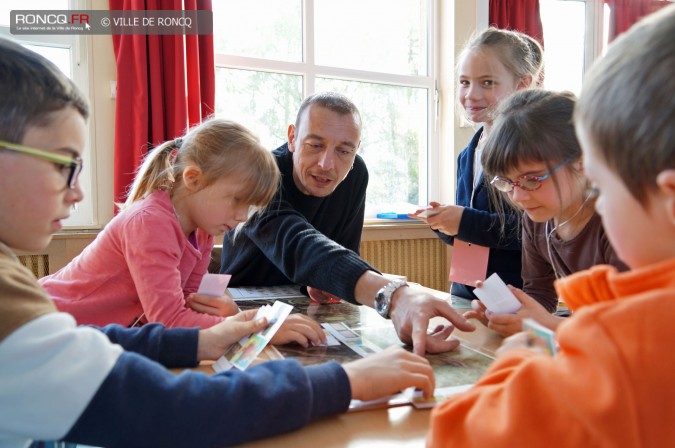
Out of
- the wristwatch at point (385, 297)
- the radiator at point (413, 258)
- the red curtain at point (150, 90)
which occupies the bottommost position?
the radiator at point (413, 258)

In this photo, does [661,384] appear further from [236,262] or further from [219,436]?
[236,262]

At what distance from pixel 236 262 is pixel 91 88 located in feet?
6.15

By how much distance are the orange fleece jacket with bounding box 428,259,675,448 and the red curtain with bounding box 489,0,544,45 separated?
13.8 feet

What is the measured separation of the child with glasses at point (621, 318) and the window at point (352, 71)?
289cm

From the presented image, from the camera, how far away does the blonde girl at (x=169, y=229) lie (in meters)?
1.24

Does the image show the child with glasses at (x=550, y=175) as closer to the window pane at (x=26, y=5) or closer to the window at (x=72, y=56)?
the window at (x=72, y=56)

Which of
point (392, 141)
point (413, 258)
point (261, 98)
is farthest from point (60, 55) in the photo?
point (413, 258)

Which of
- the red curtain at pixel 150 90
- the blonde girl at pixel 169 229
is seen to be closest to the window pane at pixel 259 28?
the red curtain at pixel 150 90

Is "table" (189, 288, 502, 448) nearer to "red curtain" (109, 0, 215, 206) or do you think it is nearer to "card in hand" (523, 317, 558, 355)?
"card in hand" (523, 317, 558, 355)

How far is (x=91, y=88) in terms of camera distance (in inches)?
121

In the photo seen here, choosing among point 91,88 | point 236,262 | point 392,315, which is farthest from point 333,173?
point 91,88

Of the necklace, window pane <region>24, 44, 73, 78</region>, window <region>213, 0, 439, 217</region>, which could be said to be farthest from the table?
window pane <region>24, 44, 73, 78</region>

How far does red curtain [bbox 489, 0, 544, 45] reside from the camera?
13.6ft

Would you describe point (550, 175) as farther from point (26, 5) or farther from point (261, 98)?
point (26, 5)
